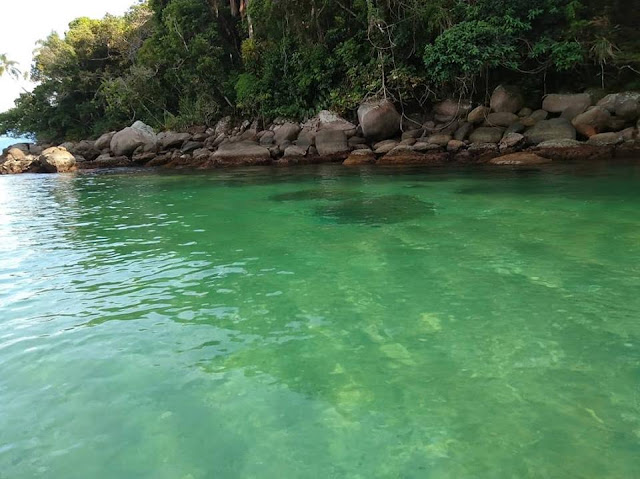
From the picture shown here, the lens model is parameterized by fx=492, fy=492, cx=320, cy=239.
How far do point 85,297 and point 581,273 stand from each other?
4.44m

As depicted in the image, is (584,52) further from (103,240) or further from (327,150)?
(103,240)

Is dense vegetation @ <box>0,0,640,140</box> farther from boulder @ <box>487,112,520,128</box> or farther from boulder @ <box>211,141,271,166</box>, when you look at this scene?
boulder @ <box>211,141,271,166</box>

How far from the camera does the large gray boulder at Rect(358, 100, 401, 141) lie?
16.1 metres

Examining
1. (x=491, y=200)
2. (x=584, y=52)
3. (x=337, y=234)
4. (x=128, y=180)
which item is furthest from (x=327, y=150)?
(x=337, y=234)

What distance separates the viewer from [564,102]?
14.2 metres

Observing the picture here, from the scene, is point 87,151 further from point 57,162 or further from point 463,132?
point 463,132

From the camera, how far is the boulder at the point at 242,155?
1803cm

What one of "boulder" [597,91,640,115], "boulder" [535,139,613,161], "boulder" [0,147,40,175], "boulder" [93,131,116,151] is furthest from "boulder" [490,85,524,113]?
"boulder" [0,147,40,175]

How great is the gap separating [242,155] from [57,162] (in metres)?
8.87

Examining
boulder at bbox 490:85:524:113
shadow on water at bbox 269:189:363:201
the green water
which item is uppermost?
boulder at bbox 490:85:524:113

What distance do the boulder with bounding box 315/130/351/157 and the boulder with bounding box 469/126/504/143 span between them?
13.7 feet

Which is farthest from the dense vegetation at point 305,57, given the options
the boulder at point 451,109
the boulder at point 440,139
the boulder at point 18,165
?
the boulder at point 18,165

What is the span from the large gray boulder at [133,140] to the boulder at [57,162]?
6.44ft

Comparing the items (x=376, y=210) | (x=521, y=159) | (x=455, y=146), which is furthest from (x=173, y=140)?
(x=376, y=210)
